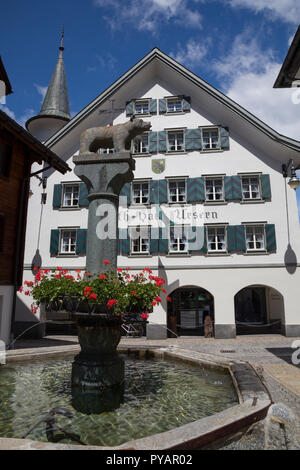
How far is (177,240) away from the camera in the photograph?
17.8 m

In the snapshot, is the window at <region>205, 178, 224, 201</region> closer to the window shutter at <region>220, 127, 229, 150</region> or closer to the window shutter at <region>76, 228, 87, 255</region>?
the window shutter at <region>220, 127, 229, 150</region>

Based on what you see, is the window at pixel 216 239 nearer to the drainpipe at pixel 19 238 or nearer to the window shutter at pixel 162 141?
the window shutter at pixel 162 141

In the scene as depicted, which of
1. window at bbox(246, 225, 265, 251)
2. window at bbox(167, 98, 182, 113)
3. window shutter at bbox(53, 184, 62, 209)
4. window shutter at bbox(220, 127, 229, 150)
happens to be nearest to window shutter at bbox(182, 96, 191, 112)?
window at bbox(167, 98, 182, 113)

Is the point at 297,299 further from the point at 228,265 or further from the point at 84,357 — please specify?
the point at 84,357

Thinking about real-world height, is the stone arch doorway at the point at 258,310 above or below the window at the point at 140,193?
below

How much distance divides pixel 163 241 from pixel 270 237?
5554 mm

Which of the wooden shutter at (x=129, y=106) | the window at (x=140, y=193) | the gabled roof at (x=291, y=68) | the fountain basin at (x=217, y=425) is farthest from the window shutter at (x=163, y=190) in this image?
the fountain basin at (x=217, y=425)

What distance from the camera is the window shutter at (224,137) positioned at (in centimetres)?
1839

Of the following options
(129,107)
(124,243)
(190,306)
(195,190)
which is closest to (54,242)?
(124,243)

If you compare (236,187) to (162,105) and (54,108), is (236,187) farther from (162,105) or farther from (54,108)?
(54,108)

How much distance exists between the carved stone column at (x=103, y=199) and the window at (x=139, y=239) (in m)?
11.2

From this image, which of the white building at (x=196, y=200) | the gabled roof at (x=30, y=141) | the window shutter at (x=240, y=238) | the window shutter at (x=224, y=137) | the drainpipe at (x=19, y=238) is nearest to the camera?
the gabled roof at (x=30, y=141)

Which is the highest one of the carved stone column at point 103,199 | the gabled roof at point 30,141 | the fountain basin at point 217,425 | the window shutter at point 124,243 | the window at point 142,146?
the window at point 142,146

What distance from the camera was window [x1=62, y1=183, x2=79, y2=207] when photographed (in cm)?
1952
